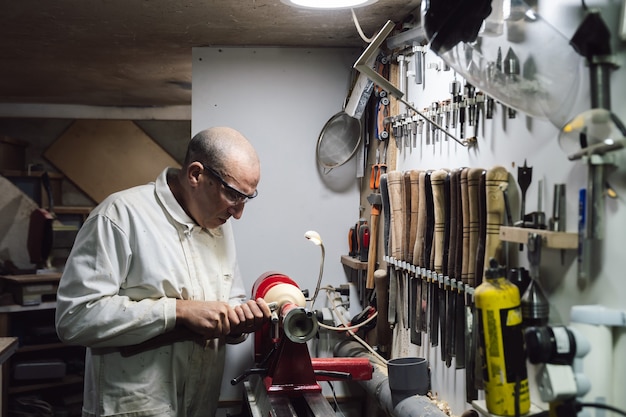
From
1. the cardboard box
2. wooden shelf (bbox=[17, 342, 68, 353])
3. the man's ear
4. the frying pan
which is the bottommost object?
wooden shelf (bbox=[17, 342, 68, 353])

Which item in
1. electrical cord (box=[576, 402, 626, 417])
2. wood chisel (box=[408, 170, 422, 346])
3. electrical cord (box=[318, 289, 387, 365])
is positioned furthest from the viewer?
electrical cord (box=[318, 289, 387, 365])

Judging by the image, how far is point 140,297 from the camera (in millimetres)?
2135

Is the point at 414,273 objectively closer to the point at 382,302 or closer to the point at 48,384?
the point at 382,302

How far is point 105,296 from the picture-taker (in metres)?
2.02

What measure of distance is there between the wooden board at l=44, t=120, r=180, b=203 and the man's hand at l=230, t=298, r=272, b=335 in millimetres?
3990

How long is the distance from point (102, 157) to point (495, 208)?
4.93 m

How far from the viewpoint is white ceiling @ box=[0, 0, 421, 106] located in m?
2.56

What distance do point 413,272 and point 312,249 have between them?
1039 mm

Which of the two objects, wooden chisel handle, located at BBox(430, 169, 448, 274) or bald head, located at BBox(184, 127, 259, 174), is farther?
bald head, located at BBox(184, 127, 259, 174)

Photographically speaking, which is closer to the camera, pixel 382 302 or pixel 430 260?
pixel 430 260

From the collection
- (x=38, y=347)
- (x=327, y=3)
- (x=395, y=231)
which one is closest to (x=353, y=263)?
(x=395, y=231)

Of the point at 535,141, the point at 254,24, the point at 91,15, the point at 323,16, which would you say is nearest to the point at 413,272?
the point at 535,141

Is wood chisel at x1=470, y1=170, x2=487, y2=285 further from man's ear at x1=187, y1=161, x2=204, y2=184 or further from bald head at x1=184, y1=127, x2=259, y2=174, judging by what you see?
man's ear at x1=187, y1=161, x2=204, y2=184

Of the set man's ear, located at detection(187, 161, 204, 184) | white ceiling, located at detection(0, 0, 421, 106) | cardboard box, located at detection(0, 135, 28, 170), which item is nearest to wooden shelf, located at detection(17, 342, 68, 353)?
cardboard box, located at detection(0, 135, 28, 170)
